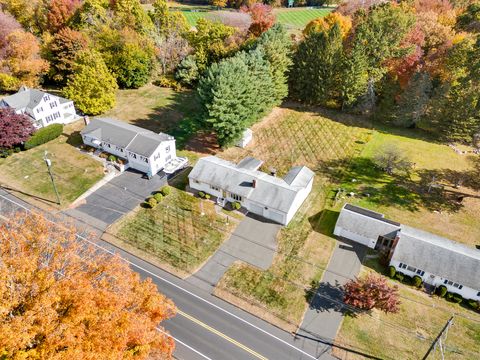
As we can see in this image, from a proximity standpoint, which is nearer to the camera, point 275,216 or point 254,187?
point 275,216

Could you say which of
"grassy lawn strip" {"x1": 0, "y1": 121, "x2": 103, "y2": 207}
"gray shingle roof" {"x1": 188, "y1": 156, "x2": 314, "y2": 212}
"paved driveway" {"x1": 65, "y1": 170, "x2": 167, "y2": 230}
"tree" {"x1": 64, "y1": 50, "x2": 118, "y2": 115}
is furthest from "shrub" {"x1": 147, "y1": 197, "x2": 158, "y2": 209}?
"tree" {"x1": 64, "y1": 50, "x2": 118, "y2": 115}

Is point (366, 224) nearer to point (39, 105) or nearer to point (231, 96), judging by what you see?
point (231, 96)

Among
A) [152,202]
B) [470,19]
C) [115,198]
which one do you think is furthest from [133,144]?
[470,19]

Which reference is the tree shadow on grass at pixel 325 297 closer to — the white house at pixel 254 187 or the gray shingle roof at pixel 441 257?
the gray shingle roof at pixel 441 257

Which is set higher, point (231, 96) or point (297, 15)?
point (297, 15)

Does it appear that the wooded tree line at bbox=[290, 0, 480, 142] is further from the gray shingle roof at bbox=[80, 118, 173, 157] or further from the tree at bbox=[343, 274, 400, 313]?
the tree at bbox=[343, 274, 400, 313]

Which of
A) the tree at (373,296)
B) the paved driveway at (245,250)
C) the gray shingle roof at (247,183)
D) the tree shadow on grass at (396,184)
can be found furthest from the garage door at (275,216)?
the tree shadow on grass at (396,184)

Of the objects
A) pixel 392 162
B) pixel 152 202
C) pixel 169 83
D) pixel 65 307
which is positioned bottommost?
pixel 152 202
